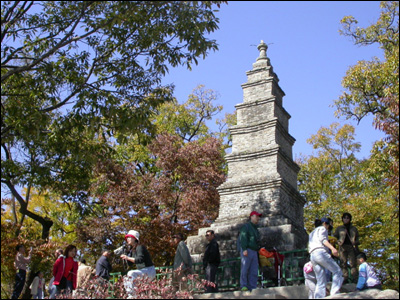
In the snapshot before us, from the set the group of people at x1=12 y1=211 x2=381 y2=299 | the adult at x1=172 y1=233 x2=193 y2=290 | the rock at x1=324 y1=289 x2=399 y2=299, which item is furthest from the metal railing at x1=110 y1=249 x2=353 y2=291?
the rock at x1=324 y1=289 x2=399 y2=299

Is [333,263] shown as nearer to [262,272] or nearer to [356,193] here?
[262,272]

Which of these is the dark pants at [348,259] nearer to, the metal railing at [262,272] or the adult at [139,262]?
the metal railing at [262,272]

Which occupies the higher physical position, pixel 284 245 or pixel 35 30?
pixel 35 30

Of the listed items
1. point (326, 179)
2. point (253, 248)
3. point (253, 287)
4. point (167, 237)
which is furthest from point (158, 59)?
point (326, 179)

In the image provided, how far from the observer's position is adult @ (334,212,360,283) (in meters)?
9.78

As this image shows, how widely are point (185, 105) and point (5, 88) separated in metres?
16.0

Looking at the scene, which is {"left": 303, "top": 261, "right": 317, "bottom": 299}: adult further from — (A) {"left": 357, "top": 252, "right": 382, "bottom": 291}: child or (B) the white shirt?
(A) {"left": 357, "top": 252, "right": 382, "bottom": 291}: child

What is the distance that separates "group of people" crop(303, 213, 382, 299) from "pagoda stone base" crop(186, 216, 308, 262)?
244 centimetres

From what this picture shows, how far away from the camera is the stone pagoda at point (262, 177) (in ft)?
43.1

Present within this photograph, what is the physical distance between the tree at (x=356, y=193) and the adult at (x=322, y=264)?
19.2 ft

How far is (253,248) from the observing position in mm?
9859

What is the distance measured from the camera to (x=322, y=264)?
8.62 m

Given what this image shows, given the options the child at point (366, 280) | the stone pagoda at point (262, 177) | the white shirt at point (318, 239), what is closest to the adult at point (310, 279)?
the white shirt at point (318, 239)

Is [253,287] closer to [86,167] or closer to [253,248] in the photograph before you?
[253,248]
